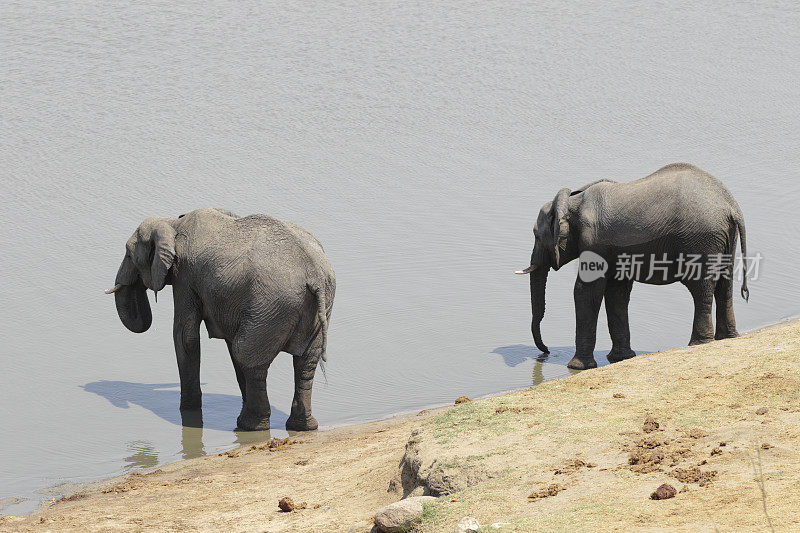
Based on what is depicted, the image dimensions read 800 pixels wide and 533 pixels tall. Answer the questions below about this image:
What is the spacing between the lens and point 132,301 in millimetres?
12812

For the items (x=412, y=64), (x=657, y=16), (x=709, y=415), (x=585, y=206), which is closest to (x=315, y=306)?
(x=585, y=206)

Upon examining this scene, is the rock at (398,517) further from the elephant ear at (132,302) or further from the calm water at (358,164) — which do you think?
the elephant ear at (132,302)

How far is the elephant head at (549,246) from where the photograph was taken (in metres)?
13.3

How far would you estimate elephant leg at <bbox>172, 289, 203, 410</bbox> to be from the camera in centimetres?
1167

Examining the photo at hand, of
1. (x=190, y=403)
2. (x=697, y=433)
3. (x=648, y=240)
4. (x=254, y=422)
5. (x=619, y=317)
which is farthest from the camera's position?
(x=619, y=317)

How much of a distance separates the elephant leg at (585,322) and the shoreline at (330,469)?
292 cm

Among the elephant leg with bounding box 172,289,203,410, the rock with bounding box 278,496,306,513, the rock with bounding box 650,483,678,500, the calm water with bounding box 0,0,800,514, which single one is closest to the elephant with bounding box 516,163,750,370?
the calm water with bounding box 0,0,800,514

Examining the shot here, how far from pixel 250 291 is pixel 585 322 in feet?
13.7

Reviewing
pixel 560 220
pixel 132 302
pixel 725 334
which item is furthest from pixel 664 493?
pixel 132 302

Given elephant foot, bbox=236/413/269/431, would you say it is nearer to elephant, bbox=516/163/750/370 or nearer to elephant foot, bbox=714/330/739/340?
elephant, bbox=516/163/750/370

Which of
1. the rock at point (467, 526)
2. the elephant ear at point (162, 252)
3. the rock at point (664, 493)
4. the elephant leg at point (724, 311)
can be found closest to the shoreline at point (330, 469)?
the rock at point (467, 526)

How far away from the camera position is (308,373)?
11.4 metres

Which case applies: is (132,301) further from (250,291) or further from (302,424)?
(302,424)

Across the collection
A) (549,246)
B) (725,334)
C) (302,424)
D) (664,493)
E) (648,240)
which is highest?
(648,240)
